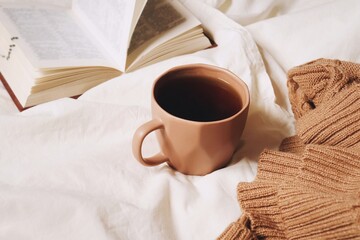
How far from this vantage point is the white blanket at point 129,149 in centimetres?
45

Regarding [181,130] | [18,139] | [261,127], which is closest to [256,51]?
[261,127]

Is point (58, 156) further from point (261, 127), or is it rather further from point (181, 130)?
point (261, 127)

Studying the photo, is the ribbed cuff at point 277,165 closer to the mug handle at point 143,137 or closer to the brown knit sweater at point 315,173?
the brown knit sweater at point 315,173

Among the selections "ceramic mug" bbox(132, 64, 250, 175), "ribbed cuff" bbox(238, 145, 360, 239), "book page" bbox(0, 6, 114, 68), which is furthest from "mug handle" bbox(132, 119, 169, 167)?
"book page" bbox(0, 6, 114, 68)

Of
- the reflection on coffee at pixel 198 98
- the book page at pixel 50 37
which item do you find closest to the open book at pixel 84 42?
the book page at pixel 50 37

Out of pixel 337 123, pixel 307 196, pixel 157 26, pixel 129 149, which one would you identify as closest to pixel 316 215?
pixel 307 196

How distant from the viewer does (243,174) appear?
1.70 ft

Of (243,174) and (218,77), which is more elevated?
(218,77)

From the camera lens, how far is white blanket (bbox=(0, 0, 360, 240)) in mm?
447

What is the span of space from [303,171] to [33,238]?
286 millimetres

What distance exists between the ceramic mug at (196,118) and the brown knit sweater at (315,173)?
0.06m

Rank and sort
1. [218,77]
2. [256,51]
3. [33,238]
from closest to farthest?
[33,238] < [218,77] < [256,51]

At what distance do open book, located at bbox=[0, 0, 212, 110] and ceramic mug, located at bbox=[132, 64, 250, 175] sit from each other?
0.56ft

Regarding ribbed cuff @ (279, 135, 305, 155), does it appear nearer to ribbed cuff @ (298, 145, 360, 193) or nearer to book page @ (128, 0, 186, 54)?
ribbed cuff @ (298, 145, 360, 193)
